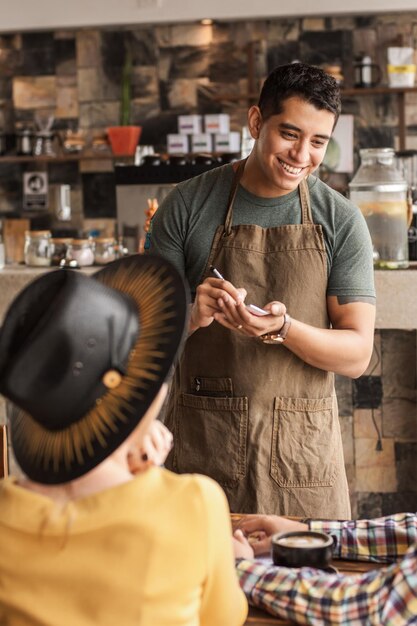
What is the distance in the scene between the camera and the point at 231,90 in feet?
22.9

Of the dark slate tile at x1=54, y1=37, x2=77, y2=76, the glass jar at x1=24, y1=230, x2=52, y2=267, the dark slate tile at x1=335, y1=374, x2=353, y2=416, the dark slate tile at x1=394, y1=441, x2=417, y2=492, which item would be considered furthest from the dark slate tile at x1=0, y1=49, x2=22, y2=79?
the dark slate tile at x1=394, y1=441, x2=417, y2=492

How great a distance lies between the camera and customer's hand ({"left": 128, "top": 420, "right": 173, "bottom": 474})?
4.08ft

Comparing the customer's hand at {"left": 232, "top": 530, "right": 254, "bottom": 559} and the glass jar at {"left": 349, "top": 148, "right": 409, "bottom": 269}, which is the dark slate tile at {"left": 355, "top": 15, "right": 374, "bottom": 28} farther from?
the customer's hand at {"left": 232, "top": 530, "right": 254, "bottom": 559}

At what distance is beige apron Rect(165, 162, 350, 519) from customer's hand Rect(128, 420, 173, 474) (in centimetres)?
107

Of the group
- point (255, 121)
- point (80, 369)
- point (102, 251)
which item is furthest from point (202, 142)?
point (80, 369)

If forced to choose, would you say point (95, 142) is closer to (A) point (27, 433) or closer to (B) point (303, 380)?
(B) point (303, 380)

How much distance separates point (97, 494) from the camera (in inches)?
44.6

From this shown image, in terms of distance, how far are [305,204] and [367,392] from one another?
156 centimetres

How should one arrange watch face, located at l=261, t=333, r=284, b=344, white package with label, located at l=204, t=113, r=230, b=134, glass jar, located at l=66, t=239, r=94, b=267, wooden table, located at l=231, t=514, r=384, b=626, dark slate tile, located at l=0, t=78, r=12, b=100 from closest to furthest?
wooden table, located at l=231, t=514, r=384, b=626 → watch face, located at l=261, t=333, r=284, b=344 → glass jar, located at l=66, t=239, r=94, b=267 → white package with label, located at l=204, t=113, r=230, b=134 → dark slate tile, located at l=0, t=78, r=12, b=100

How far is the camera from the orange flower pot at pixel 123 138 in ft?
22.7

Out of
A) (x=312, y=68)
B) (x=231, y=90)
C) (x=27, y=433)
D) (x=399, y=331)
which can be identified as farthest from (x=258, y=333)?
(x=231, y=90)

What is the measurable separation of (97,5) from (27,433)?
6.10 metres

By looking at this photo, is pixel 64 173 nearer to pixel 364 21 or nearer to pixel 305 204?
pixel 364 21

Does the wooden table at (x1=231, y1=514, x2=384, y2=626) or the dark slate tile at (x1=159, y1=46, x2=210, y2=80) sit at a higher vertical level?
the dark slate tile at (x1=159, y1=46, x2=210, y2=80)
